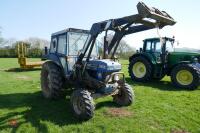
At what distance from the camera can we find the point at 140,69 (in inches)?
565

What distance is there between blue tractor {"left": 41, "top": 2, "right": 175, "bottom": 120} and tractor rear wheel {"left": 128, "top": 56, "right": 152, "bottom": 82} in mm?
4726

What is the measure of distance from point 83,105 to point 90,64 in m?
1.54

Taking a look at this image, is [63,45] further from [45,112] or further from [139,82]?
[139,82]

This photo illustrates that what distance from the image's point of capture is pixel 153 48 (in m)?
14.1

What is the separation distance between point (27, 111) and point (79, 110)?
5.54 feet

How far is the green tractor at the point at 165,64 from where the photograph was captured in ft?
39.6

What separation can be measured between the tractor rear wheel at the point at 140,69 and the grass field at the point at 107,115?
3.51 m

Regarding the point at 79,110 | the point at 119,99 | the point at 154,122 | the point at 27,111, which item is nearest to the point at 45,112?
the point at 27,111

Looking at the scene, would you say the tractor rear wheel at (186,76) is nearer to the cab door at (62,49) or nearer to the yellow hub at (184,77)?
the yellow hub at (184,77)

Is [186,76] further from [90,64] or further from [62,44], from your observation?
A: [62,44]

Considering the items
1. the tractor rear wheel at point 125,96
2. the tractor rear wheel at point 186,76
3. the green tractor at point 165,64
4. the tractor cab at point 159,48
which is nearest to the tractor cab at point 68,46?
the tractor rear wheel at point 125,96

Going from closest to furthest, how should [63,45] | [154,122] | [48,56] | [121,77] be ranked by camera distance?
1. [154,122]
2. [121,77]
3. [63,45]
4. [48,56]

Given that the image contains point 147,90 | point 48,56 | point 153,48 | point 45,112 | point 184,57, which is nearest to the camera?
point 45,112

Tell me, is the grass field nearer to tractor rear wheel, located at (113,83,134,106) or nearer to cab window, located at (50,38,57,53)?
tractor rear wheel, located at (113,83,134,106)
